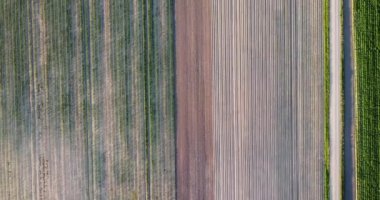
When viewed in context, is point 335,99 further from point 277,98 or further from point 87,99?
point 87,99

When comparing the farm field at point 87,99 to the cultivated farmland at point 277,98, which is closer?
the cultivated farmland at point 277,98

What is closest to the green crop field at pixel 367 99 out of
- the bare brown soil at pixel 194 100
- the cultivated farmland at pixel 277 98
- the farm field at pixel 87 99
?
the cultivated farmland at pixel 277 98

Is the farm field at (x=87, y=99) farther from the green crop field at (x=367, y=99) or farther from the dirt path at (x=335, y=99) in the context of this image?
the green crop field at (x=367, y=99)

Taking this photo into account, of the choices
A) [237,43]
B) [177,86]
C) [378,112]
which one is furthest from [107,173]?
[378,112]

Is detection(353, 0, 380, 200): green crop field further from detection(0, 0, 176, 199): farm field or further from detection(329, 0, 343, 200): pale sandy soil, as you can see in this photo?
detection(0, 0, 176, 199): farm field

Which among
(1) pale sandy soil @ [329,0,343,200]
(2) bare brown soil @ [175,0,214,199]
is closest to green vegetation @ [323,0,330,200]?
(1) pale sandy soil @ [329,0,343,200]

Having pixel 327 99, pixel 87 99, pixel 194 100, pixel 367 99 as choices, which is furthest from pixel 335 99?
pixel 87 99
